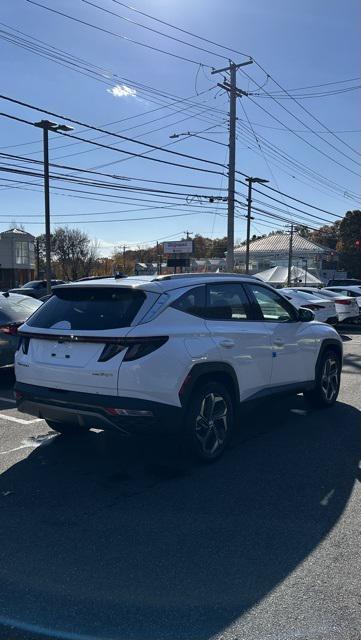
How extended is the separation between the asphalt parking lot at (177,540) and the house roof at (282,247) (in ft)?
259

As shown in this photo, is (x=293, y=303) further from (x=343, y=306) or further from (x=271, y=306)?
(x=271, y=306)

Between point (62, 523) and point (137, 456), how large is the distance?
4.88 ft

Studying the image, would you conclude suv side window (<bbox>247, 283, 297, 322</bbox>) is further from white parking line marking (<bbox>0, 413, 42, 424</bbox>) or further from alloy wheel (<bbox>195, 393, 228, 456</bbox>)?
white parking line marking (<bbox>0, 413, 42, 424</bbox>)

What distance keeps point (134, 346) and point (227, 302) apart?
143 cm

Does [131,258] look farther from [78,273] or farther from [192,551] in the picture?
[192,551]

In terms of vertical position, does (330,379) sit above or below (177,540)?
above

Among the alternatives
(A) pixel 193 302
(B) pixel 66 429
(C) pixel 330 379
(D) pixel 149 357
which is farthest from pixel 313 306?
(D) pixel 149 357

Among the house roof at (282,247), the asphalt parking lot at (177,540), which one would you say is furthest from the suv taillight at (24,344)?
the house roof at (282,247)

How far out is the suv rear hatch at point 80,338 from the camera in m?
4.52

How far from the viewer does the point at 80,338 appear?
4.66m

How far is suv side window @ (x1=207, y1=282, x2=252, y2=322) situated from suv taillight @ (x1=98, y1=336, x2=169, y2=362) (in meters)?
0.87

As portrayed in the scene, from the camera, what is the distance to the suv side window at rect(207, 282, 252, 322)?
5.32m

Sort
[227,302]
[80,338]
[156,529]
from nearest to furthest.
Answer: [156,529] → [80,338] → [227,302]

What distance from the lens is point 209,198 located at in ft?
91.8
